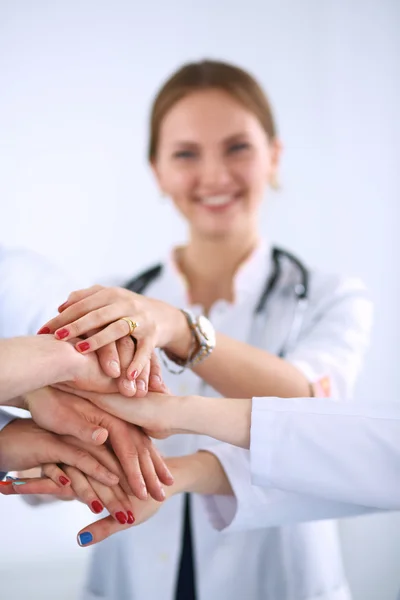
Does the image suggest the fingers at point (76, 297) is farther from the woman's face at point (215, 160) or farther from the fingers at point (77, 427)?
the woman's face at point (215, 160)

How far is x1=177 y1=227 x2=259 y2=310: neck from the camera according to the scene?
1.37m

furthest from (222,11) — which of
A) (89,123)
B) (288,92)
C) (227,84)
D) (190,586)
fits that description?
(190,586)

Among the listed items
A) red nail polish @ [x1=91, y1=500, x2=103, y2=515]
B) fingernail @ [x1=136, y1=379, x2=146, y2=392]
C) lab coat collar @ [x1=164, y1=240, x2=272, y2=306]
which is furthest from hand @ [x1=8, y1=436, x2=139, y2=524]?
lab coat collar @ [x1=164, y1=240, x2=272, y2=306]

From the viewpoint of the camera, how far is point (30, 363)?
0.78 meters

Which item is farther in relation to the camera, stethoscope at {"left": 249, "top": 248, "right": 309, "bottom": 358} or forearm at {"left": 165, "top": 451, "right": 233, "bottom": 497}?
stethoscope at {"left": 249, "top": 248, "right": 309, "bottom": 358}

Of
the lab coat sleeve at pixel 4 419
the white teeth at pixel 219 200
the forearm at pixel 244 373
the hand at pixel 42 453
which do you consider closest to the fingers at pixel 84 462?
the hand at pixel 42 453

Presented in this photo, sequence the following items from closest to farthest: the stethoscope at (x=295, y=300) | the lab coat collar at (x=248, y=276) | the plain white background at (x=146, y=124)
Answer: the stethoscope at (x=295, y=300) → the lab coat collar at (x=248, y=276) → the plain white background at (x=146, y=124)

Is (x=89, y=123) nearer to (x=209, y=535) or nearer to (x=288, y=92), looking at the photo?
(x=288, y=92)

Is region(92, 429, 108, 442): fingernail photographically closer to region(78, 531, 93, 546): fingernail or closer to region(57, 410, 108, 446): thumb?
region(57, 410, 108, 446): thumb

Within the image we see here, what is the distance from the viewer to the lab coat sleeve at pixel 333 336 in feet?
3.55

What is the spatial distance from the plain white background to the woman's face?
727 millimetres

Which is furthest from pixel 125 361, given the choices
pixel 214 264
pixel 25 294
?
pixel 214 264

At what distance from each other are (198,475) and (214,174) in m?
0.63

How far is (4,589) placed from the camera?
3.83 ft
